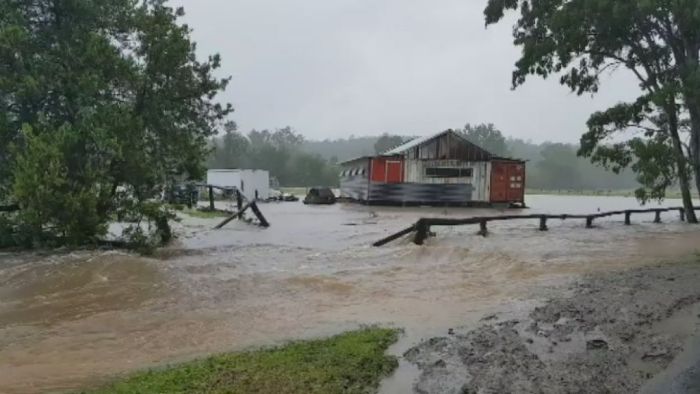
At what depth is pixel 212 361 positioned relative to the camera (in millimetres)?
6188

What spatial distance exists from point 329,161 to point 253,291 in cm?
11678

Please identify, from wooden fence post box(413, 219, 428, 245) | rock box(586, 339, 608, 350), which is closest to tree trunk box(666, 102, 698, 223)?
wooden fence post box(413, 219, 428, 245)

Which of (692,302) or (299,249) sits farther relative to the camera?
(299,249)

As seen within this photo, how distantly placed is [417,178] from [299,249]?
2494 centimetres

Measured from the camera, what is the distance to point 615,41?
73.3 ft

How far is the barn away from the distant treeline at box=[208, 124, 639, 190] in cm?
3730

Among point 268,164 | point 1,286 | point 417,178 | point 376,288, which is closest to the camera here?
point 376,288

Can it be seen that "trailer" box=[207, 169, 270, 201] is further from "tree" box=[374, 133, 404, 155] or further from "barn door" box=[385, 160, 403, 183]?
"tree" box=[374, 133, 404, 155]

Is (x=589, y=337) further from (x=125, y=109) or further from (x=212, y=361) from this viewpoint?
(x=125, y=109)

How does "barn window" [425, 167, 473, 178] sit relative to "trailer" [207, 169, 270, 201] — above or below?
above

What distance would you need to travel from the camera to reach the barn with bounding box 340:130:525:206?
42125 mm

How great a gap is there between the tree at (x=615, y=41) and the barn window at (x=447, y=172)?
16875 mm

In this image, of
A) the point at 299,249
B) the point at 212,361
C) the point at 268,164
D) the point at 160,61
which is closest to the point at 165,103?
the point at 160,61

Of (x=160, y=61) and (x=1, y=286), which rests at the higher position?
(x=160, y=61)
